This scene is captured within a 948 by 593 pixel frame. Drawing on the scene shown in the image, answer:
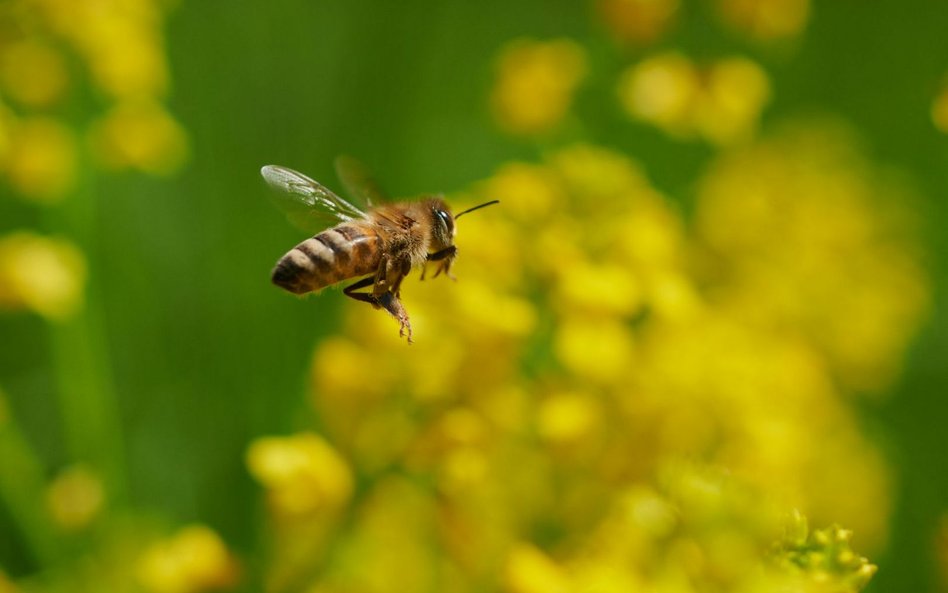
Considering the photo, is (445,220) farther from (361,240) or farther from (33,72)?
(33,72)

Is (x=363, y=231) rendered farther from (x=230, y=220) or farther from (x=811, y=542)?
(x=230, y=220)

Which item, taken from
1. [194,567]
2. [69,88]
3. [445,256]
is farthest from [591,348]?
[69,88]

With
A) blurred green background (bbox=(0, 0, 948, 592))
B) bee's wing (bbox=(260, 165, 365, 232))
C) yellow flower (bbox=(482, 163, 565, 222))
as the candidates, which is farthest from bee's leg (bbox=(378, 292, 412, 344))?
yellow flower (bbox=(482, 163, 565, 222))

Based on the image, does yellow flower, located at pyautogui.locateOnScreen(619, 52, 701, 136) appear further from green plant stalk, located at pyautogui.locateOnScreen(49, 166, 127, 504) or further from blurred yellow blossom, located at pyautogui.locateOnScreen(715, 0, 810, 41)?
green plant stalk, located at pyautogui.locateOnScreen(49, 166, 127, 504)

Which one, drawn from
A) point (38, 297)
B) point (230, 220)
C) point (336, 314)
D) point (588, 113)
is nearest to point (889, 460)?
point (588, 113)

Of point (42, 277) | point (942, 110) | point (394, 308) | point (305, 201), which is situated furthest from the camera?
point (42, 277)

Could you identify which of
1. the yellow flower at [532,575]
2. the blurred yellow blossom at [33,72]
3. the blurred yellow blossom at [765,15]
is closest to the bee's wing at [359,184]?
the yellow flower at [532,575]
